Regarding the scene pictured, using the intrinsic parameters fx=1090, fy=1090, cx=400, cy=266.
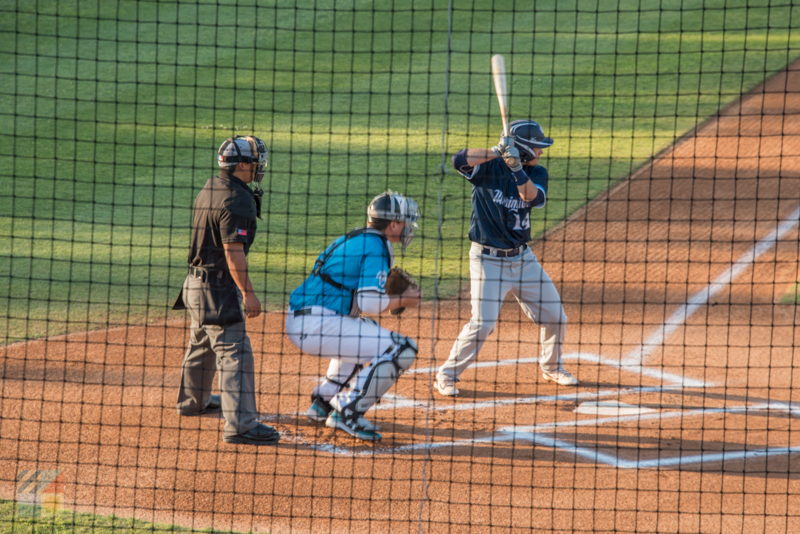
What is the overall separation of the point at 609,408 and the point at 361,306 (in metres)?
1.97

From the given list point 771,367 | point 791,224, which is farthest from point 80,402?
point 791,224

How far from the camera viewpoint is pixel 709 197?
11.5 metres

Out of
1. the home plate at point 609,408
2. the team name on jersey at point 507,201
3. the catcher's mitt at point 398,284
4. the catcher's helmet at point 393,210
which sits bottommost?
the home plate at point 609,408

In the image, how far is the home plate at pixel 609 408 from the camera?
23.7ft

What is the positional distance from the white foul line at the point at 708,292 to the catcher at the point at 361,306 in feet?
7.49

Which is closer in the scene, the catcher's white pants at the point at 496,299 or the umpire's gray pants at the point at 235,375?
the umpire's gray pants at the point at 235,375

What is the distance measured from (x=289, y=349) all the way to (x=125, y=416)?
161cm

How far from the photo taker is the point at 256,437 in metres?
→ 6.62

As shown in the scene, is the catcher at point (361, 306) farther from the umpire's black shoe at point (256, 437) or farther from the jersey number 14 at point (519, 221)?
the jersey number 14 at point (519, 221)

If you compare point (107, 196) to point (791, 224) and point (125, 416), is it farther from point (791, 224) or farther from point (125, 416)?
point (791, 224)

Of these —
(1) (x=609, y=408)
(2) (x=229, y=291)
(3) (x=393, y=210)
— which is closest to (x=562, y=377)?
(1) (x=609, y=408)

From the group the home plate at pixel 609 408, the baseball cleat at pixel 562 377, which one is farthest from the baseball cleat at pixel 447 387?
the home plate at pixel 609 408

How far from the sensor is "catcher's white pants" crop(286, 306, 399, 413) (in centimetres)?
654

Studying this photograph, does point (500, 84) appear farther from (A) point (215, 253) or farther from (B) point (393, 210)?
(A) point (215, 253)
